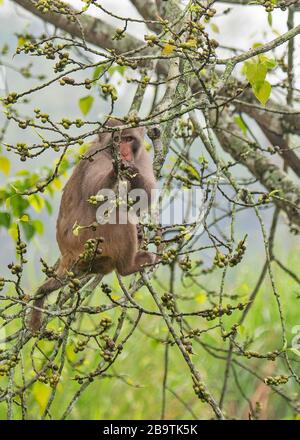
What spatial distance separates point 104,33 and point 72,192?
157 cm

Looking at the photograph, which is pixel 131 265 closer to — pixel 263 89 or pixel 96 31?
pixel 263 89

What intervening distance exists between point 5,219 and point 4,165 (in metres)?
0.51

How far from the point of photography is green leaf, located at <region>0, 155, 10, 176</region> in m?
4.52

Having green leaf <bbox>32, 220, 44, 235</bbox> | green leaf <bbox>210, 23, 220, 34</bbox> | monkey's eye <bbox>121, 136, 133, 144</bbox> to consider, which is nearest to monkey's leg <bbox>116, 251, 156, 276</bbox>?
monkey's eye <bbox>121, 136, 133, 144</bbox>

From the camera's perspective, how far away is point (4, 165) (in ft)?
14.9

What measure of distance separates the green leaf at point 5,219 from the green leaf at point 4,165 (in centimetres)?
46

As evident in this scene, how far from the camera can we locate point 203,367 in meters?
8.62

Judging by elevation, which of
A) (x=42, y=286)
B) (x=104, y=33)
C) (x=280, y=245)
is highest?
(x=280, y=245)

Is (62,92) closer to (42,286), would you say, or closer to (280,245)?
(280,245)

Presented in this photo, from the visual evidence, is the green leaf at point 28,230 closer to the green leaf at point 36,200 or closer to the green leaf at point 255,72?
the green leaf at point 36,200

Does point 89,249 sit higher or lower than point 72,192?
lower

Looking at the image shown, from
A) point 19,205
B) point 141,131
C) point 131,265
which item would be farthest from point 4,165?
point 131,265

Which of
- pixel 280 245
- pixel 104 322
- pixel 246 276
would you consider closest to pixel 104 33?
pixel 104 322

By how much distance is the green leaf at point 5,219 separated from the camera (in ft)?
13.4
